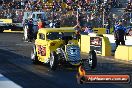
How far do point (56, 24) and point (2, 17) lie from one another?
9.99 meters

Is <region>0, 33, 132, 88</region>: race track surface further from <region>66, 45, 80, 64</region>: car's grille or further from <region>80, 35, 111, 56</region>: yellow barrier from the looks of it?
<region>80, 35, 111, 56</region>: yellow barrier

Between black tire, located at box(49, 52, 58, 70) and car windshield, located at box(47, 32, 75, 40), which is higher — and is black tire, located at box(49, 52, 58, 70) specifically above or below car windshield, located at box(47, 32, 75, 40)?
below

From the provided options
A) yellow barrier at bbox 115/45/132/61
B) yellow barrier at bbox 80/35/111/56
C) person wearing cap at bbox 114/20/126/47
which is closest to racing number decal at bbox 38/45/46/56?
yellow barrier at bbox 115/45/132/61

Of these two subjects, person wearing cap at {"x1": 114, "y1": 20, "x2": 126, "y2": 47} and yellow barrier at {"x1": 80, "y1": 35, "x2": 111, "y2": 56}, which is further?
person wearing cap at {"x1": 114, "y1": 20, "x2": 126, "y2": 47}

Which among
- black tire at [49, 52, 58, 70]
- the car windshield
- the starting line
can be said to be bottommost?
the starting line

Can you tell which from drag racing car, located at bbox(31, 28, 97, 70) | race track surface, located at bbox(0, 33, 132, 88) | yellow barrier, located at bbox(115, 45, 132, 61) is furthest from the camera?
yellow barrier, located at bbox(115, 45, 132, 61)

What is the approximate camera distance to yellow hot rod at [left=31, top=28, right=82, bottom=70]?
52.8 feet

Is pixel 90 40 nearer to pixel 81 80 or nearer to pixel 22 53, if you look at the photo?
pixel 22 53

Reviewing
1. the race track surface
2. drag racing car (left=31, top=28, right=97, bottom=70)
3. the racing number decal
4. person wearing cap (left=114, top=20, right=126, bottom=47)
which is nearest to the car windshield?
drag racing car (left=31, top=28, right=97, bottom=70)

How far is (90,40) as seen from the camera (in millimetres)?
23703

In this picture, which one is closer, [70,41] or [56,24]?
[70,41]

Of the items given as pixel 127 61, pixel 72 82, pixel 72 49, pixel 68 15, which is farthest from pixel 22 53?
pixel 68 15

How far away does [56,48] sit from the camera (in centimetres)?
1686

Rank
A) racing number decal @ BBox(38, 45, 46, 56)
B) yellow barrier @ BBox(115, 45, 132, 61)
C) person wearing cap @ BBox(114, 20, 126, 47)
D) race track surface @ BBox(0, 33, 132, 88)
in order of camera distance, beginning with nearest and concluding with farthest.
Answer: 1. race track surface @ BBox(0, 33, 132, 88)
2. racing number decal @ BBox(38, 45, 46, 56)
3. yellow barrier @ BBox(115, 45, 132, 61)
4. person wearing cap @ BBox(114, 20, 126, 47)
